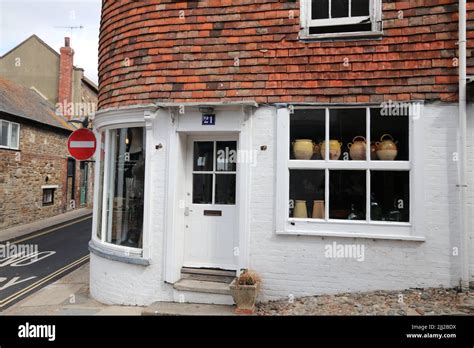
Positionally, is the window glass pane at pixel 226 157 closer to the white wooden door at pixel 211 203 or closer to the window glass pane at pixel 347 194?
the white wooden door at pixel 211 203

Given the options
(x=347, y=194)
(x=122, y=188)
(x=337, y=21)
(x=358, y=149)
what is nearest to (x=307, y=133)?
(x=358, y=149)

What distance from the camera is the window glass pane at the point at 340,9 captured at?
500cm

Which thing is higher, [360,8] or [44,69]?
[44,69]

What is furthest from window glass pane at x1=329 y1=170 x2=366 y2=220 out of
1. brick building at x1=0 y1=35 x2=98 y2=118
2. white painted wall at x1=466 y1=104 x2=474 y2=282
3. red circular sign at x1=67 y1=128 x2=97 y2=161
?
brick building at x1=0 y1=35 x2=98 y2=118

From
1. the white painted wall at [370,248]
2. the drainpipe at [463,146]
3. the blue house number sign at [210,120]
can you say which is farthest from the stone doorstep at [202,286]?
the drainpipe at [463,146]

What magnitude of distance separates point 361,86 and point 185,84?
98.8 inches

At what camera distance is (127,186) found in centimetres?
572

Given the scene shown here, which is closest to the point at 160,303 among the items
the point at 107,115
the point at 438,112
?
the point at 107,115

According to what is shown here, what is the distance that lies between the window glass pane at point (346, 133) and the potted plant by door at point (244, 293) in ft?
6.60

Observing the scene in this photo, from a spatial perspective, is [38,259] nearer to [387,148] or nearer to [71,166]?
[387,148]

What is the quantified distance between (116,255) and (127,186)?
1.09 meters

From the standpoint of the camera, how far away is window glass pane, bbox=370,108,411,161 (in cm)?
473
